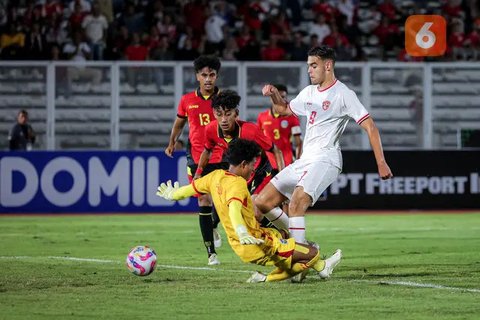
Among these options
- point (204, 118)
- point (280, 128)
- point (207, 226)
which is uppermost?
point (204, 118)

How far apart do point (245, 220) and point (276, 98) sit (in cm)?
191

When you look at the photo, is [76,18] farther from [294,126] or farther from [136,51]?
[294,126]

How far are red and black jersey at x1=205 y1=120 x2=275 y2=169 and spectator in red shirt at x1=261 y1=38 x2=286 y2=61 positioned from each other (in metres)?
13.3

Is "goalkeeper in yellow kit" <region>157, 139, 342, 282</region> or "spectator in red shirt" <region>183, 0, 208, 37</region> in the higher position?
"spectator in red shirt" <region>183, 0, 208, 37</region>

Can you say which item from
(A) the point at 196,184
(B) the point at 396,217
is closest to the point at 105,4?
(B) the point at 396,217

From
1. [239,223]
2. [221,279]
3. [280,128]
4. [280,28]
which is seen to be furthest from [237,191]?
[280,28]

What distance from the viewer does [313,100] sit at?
11703 mm

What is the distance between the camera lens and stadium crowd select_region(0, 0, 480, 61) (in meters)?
25.8

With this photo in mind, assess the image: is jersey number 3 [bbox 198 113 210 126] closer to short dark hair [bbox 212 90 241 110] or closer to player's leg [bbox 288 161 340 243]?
short dark hair [bbox 212 90 241 110]

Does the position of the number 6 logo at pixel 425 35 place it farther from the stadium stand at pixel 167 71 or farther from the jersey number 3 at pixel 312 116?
the jersey number 3 at pixel 312 116

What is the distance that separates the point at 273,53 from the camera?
2627 centimetres

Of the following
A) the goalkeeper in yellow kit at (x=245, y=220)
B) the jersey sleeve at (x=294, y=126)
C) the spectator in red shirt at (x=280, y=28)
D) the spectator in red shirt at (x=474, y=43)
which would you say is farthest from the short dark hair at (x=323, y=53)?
the spectator in red shirt at (x=474, y=43)

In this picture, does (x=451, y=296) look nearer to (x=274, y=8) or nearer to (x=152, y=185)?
(x=152, y=185)

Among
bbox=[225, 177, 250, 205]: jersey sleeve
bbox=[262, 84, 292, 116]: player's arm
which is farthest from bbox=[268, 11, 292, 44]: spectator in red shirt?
bbox=[225, 177, 250, 205]: jersey sleeve
